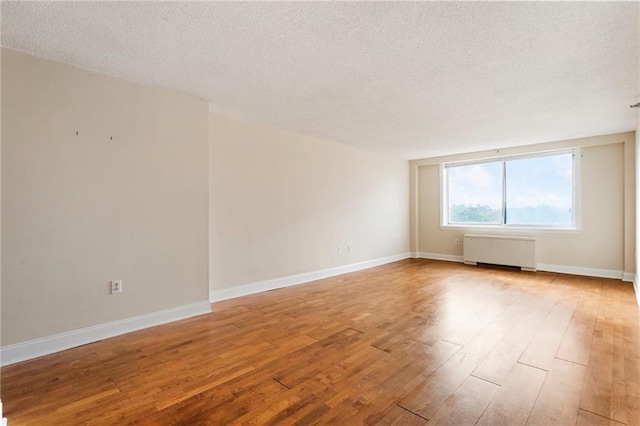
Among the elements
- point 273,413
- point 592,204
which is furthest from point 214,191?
point 592,204

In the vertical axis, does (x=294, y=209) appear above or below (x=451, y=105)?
below

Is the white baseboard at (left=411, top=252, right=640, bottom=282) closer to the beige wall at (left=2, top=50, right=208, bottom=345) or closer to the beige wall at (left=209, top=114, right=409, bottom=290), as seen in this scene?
the beige wall at (left=209, top=114, right=409, bottom=290)

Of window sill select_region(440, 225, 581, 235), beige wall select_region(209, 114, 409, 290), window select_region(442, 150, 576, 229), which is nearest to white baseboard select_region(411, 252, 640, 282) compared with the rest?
window sill select_region(440, 225, 581, 235)

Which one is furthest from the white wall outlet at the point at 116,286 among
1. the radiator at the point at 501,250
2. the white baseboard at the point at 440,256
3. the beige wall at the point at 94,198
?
the white baseboard at the point at 440,256

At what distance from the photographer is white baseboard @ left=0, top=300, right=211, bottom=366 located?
2.23m

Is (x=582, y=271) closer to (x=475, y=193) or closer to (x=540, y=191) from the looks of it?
(x=540, y=191)

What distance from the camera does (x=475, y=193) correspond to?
640 centimetres

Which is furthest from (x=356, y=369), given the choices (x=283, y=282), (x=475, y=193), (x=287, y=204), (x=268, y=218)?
(x=475, y=193)

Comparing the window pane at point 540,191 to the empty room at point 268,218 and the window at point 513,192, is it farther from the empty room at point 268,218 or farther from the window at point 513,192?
the empty room at point 268,218

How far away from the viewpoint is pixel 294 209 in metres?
4.65

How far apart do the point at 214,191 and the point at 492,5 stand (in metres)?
3.18

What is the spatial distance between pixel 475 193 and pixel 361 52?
5.17m

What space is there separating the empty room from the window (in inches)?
23.6

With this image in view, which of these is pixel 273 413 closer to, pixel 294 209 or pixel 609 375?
pixel 609 375
